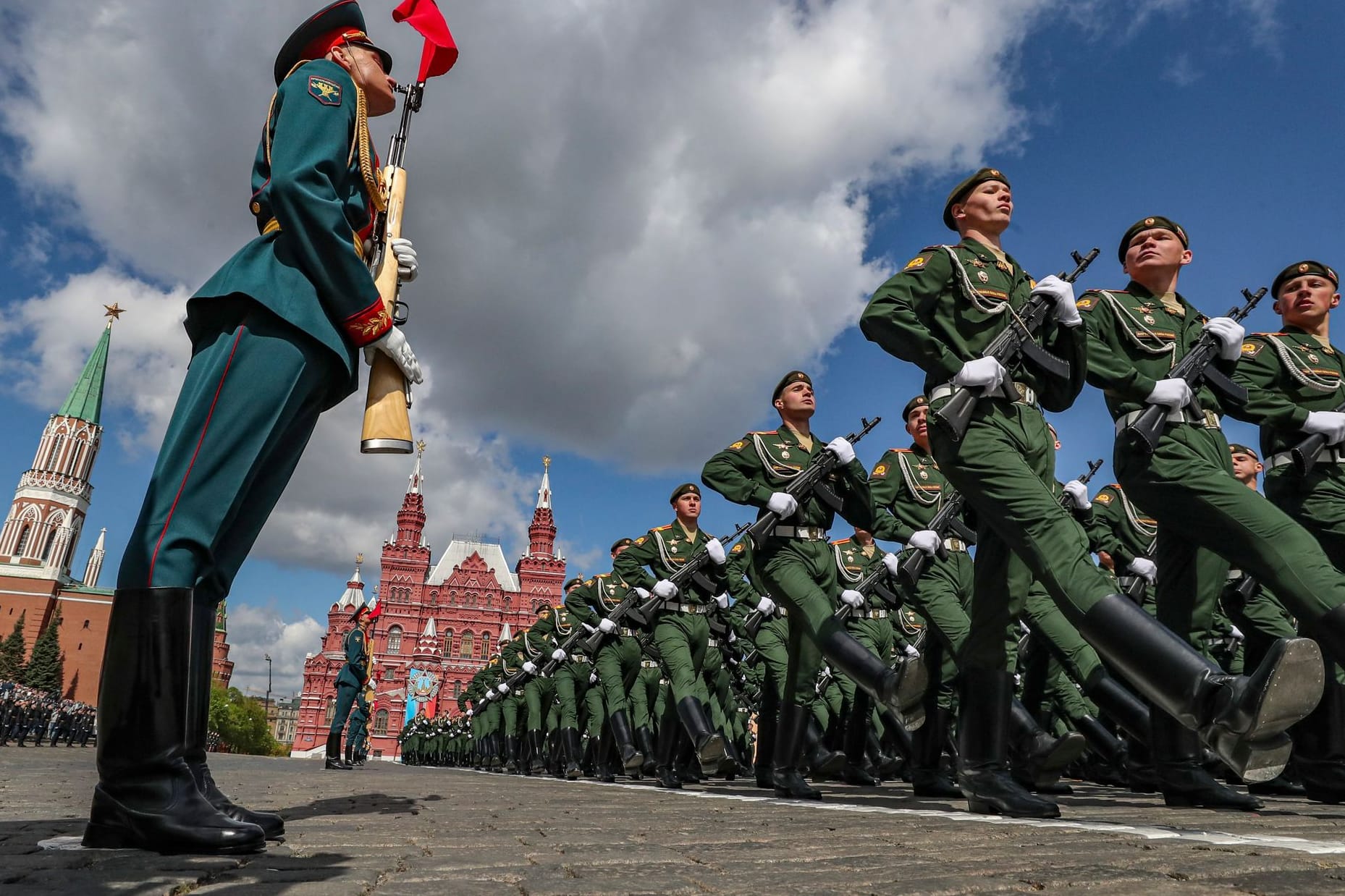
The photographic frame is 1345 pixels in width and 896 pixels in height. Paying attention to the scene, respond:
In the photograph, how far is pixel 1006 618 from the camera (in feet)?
13.6

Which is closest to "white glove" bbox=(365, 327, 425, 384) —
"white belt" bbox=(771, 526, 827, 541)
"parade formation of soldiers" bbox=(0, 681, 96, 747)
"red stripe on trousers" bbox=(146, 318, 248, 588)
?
"red stripe on trousers" bbox=(146, 318, 248, 588)

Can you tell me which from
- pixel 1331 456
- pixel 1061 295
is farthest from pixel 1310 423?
pixel 1061 295

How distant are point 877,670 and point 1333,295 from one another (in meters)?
3.53

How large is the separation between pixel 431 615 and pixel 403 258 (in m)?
90.1

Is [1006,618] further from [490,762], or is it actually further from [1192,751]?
[490,762]

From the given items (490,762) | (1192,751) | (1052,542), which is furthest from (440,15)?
(490,762)

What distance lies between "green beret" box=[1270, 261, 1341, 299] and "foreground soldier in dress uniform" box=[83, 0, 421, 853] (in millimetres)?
5232

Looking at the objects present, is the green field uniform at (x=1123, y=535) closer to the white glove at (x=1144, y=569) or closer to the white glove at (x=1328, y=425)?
the white glove at (x=1144, y=569)

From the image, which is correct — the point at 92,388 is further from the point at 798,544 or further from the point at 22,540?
the point at 798,544

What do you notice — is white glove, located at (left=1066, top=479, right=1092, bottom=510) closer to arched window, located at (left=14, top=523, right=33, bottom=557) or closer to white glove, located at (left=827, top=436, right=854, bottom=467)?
white glove, located at (left=827, top=436, right=854, bottom=467)

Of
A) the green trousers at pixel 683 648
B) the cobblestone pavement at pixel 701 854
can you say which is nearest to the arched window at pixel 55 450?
the green trousers at pixel 683 648

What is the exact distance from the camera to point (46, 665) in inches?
2970

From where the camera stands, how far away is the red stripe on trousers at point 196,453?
2.38 meters

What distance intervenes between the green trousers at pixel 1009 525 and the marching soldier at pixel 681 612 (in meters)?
2.75
